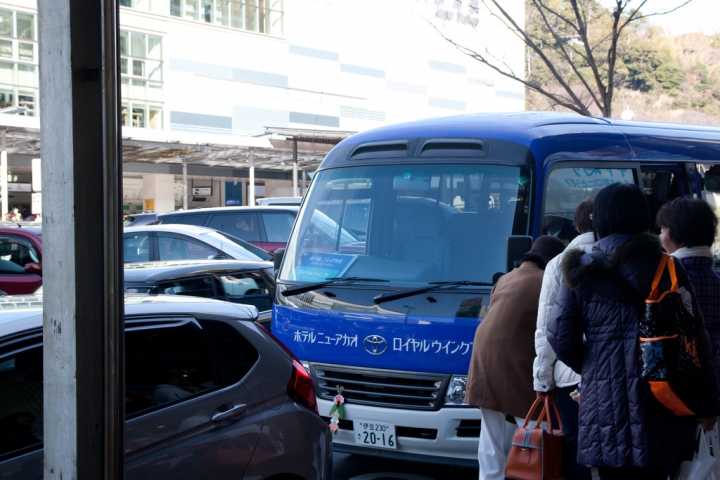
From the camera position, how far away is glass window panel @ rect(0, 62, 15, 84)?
30.8 meters

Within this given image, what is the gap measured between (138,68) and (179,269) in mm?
31662

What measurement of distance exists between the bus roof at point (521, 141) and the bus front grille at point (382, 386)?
1.64 m

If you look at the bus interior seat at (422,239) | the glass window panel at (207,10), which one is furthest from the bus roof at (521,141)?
the glass window panel at (207,10)

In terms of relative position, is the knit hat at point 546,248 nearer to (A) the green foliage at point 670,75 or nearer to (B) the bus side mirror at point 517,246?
(B) the bus side mirror at point 517,246

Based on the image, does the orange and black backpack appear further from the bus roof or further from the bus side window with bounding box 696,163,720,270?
the bus side window with bounding box 696,163,720,270

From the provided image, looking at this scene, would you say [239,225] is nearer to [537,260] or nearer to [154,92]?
[537,260]

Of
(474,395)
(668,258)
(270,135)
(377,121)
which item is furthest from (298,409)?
(377,121)

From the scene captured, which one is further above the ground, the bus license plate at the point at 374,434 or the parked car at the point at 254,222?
the parked car at the point at 254,222

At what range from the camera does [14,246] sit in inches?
401

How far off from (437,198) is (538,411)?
1737mm

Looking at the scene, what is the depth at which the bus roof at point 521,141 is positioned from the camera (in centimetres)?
516

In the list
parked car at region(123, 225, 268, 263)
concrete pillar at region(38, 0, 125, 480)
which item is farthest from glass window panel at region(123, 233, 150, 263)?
concrete pillar at region(38, 0, 125, 480)

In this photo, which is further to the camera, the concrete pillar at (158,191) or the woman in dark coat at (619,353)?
the concrete pillar at (158,191)

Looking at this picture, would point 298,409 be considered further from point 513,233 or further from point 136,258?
point 136,258
